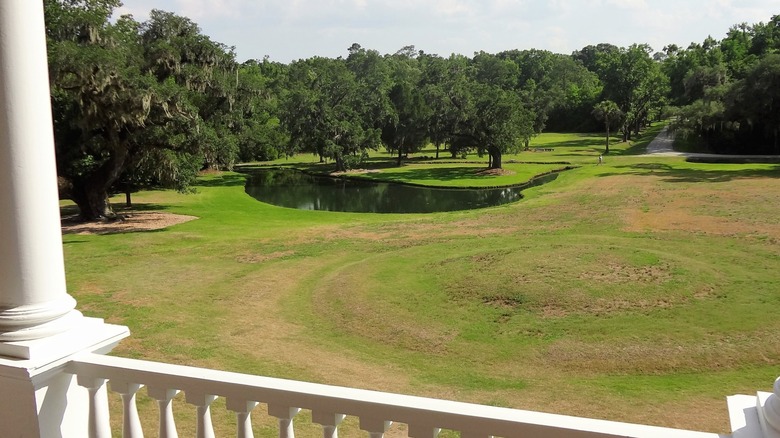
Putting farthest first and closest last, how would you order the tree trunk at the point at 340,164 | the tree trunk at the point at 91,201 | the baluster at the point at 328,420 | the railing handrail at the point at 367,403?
the tree trunk at the point at 340,164, the tree trunk at the point at 91,201, the baluster at the point at 328,420, the railing handrail at the point at 367,403

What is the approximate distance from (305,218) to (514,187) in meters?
18.5

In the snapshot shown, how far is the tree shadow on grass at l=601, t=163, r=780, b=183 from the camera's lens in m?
38.9

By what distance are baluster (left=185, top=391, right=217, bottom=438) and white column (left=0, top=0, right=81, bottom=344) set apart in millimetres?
911

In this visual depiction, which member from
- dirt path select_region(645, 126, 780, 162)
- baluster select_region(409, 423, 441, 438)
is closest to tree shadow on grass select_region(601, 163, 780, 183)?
dirt path select_region(645, 126, 780, 162)

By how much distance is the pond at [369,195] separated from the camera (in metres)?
38.2

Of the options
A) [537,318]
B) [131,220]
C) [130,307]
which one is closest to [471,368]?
[537,318]

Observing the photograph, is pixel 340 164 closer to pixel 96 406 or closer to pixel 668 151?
pixel 668 151

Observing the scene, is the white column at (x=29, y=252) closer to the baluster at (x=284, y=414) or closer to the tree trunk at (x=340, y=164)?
the baluster at (x=284, y=414)

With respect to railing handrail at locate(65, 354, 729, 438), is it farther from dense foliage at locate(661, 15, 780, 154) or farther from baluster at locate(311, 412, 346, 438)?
dense foliage at locate(661, 15, 780, 154)

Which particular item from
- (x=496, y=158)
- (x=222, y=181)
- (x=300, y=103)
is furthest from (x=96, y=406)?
(x=300, y=103)

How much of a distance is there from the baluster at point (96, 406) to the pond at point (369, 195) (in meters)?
32.5

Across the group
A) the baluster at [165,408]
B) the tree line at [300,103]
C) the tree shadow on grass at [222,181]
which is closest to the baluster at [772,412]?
the baluster at [165,408]

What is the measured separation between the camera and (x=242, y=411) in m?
3.52

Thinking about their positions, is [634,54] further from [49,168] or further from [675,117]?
[49,168]
